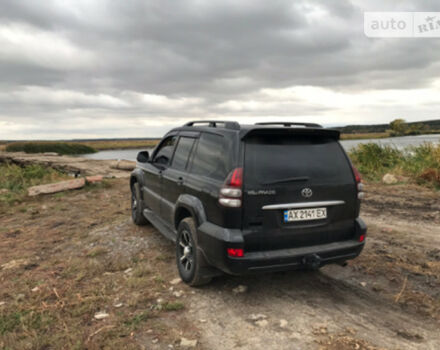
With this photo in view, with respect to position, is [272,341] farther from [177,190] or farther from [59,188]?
[59,188]

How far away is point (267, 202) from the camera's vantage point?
3172 mm

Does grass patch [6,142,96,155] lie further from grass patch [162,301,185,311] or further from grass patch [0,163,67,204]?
grass patch [162,301,185,311]

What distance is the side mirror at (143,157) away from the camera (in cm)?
569

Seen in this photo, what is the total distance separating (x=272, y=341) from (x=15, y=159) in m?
23.4

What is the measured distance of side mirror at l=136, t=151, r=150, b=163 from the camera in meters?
5.69

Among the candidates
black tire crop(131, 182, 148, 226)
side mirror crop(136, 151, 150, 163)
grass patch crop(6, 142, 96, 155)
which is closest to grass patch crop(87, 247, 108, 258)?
black tire crop(131, 182, 148, 226)

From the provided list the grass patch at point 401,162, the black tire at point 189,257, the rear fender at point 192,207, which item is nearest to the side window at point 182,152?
the rear fender at point 192,207

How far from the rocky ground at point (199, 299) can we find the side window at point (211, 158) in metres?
1.34

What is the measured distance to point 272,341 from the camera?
9.14ft

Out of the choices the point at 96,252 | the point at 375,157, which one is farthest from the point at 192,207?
the point at 375,157

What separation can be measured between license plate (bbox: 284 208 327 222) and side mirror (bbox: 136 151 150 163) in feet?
10.4

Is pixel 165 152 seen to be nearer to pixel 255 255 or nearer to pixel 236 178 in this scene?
pixel 236 178

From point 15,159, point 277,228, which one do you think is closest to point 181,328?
point 277,228

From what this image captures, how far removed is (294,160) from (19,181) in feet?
38.5
